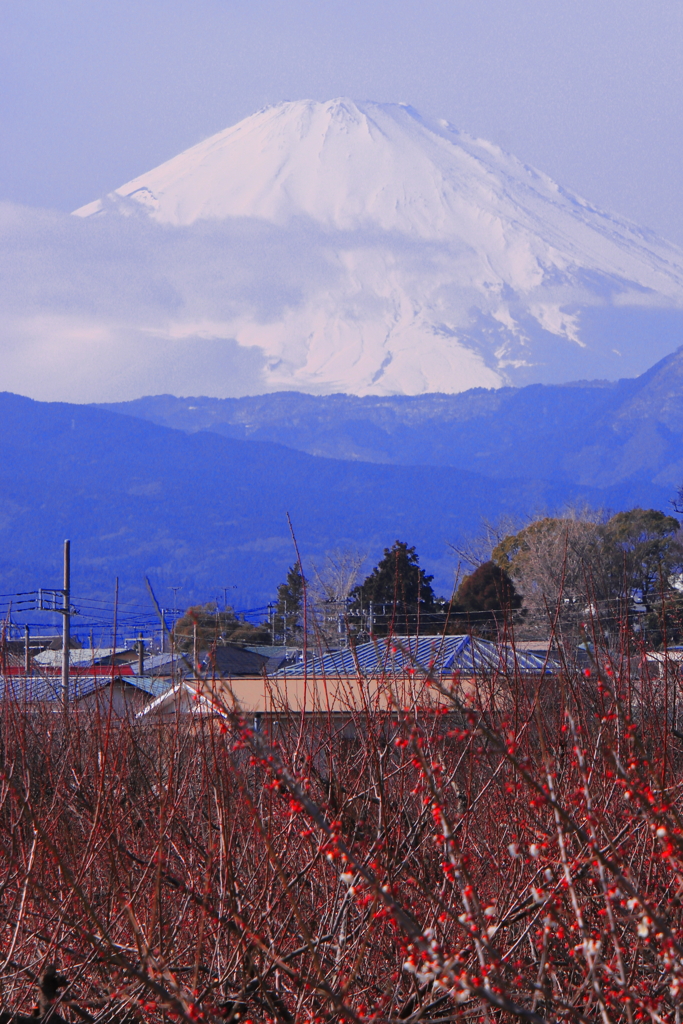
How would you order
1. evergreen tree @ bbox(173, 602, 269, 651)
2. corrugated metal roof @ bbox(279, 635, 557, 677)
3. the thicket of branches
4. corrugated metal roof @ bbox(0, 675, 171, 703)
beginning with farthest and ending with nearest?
corrugated metal roof @ bbox(0, 675, 171, 703), corrugated metal roof @ bbox(279, 635, 557, 677), evergreen tree @ bbox(173, 602, 269, 651), the thicket of branches

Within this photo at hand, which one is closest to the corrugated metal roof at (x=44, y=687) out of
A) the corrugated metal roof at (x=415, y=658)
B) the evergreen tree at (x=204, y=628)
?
the evergreen tree at (x=204, y=628)

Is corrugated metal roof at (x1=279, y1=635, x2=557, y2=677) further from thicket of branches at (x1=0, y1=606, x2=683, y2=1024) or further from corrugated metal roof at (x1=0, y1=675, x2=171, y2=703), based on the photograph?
corrugated metal roof at (x1=0, y1=675, x2=171, y2=703)

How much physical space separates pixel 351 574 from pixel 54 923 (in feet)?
196

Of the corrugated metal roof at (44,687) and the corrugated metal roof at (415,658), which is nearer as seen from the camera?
the corrugated metal roof at (415,658)

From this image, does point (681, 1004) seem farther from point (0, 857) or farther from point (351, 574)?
point (351, 574)

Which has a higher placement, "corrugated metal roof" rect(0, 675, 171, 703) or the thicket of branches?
"corrugated metal roof" rect(0, 675, 171, 703)

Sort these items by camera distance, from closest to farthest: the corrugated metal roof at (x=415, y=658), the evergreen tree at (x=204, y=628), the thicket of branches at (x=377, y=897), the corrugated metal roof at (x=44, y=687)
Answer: the thicket of branches at (x=377, y=897), the evergreen tree at (x=204, y=628), the corrugated metal roof at (x=415, y=658), the corrugated metal roof at (x=44, y=687)

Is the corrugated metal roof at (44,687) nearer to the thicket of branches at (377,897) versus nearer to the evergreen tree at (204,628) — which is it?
the evergreen tree at (204,628)

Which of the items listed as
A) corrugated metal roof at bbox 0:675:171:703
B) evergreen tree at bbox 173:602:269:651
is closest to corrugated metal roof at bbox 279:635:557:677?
evergreen tree at bbox 173:602:269:651

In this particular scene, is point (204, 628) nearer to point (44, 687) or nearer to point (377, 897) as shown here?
point (44, 687)

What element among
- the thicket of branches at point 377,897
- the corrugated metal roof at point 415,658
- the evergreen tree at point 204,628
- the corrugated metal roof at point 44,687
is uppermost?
the evergreen tree at point 204,628

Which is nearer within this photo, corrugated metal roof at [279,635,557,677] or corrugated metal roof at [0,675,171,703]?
corrugated metal roof at [279,635,557,677]

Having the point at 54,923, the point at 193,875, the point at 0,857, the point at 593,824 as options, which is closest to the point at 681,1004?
the point at 593,824

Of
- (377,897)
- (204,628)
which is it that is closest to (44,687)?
(204,628)
